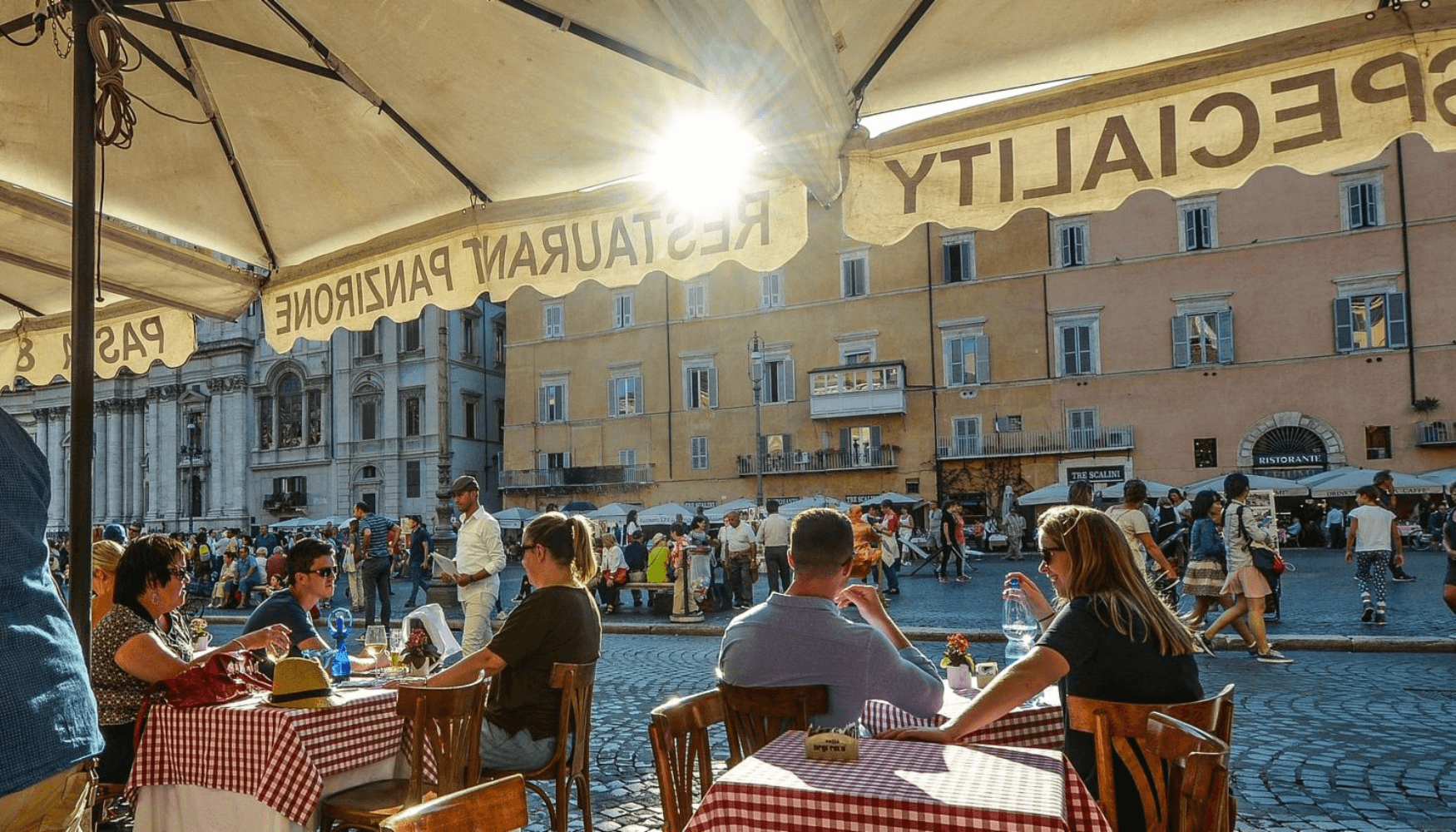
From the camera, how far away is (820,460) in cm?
3322

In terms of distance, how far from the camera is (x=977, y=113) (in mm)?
2854

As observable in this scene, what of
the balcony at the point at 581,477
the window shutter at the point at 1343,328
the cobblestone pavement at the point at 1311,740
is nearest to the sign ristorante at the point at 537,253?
the cobblestone pavement at the point at 1311,740

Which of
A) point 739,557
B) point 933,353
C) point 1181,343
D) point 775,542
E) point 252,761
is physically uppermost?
point 933,353

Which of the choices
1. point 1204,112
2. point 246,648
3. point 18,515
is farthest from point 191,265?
point 1204,112

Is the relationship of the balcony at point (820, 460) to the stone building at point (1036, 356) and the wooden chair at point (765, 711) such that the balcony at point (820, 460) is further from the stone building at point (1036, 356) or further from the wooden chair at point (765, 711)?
the wooden chair at point (765, 711)

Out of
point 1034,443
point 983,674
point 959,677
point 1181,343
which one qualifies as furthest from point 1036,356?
point 959,677

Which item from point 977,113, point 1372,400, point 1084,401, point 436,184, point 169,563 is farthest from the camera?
point 1084,401

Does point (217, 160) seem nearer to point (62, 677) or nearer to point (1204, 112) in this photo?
point (62, 677)

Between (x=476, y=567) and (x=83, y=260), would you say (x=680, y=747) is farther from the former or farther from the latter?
(x=476, y=567)

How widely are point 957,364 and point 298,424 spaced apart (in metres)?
29.1

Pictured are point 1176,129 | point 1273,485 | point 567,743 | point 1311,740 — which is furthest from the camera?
point 1273,485

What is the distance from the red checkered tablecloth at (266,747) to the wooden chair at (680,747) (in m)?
1.24

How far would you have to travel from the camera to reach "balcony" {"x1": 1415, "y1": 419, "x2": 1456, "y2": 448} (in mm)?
26047

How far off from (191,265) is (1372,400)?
3050cm
